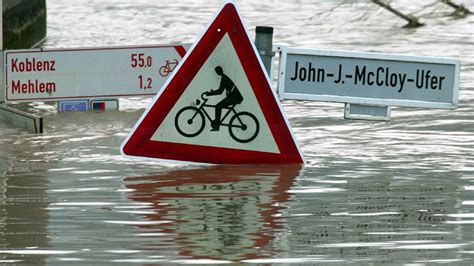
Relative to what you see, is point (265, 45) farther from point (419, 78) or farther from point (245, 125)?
point (419, 78)

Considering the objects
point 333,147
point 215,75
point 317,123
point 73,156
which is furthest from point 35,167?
point 317,123

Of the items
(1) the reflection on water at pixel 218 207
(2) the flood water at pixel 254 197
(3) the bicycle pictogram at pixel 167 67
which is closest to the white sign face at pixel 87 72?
(3) the bicycle pictogram at pixel 167 67

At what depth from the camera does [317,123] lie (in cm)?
1177

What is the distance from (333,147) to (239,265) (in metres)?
4.21

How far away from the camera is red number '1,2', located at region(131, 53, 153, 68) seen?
1275cm

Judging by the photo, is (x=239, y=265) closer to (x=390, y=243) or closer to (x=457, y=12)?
(x=390, y=243)

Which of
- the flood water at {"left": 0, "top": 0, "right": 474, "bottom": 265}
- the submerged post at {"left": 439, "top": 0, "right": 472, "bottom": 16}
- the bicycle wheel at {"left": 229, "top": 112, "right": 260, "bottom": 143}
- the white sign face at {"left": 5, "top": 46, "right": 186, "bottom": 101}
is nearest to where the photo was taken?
A: the flood water at {"left": 0, "top": 0, "right": 474, "bottom": 265}

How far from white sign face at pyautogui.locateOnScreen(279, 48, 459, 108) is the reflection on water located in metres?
0.63

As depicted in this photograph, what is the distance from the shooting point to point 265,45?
28.9 feet

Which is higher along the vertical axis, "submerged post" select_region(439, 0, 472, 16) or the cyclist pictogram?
the cyclist pictogram

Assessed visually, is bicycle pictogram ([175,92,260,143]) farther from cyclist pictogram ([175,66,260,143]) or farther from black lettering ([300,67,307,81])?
black lettering ([300,67,307,81])

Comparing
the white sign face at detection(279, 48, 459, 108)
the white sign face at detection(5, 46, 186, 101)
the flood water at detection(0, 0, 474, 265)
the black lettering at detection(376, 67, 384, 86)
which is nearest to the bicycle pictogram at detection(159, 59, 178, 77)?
the white sign face at detection(5, 46, 186, 101)

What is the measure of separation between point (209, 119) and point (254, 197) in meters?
0.91

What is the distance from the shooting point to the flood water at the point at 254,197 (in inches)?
261
